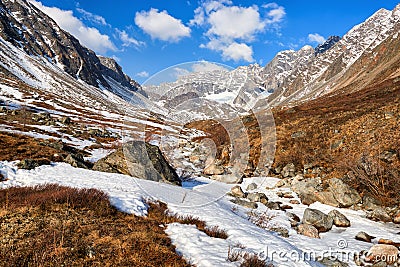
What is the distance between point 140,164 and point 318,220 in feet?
42.0

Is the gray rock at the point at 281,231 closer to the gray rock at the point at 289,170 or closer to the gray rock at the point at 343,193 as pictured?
the gray rock at the point at 343,193

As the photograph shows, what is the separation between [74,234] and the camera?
788 centimetres

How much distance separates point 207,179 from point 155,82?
15817 mm

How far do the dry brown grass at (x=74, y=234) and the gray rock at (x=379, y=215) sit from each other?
12.1m

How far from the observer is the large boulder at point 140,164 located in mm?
19172

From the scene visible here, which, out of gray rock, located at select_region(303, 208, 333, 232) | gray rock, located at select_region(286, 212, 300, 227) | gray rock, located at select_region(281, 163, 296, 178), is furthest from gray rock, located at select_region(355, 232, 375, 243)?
gray rock, located at select_region(281, 163, 296, 178)

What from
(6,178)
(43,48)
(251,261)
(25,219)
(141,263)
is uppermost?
(43,48)

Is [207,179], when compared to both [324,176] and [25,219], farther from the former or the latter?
[25,219]

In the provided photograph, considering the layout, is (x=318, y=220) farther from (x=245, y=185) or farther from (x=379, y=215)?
(x=245, y=185)

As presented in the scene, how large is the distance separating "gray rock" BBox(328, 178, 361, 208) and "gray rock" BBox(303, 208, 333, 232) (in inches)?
107

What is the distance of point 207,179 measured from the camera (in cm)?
2561

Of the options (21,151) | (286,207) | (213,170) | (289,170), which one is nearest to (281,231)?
(286,207)

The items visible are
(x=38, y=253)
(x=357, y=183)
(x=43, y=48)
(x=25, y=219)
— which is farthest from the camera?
(x=43, y=48)

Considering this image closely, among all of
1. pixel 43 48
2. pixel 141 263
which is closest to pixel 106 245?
pixel 141 263
